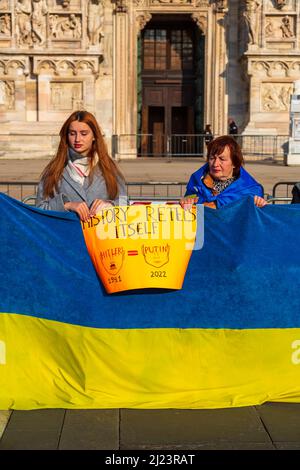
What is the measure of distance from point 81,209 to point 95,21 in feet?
70.4

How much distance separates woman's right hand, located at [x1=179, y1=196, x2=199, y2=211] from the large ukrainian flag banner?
0.57 feet

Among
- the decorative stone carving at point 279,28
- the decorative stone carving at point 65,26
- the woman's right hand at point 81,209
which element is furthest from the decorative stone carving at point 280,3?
the woman's right hand at point 81,209

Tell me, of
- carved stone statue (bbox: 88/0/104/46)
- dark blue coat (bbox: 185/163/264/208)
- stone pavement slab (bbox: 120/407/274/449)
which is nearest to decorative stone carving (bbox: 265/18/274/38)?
carved stone statue (bbox: 88/0/104/46)

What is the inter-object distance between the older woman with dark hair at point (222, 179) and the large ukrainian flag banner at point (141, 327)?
347 mm

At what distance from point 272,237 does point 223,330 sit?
2.23 feet

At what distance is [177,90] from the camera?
28.0 m

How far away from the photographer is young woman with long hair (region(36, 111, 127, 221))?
177 inches

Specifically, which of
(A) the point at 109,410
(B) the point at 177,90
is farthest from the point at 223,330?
(B) the point at 177,90

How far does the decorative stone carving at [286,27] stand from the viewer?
81.3ft

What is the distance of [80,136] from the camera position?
14.7ft

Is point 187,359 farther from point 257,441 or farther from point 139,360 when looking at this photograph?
point 257,441

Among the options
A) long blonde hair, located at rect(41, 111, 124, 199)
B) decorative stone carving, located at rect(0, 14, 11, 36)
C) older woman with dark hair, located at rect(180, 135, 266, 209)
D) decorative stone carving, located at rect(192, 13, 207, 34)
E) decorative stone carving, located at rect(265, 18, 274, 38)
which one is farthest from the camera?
decorative stone carving, located at rect(192, 13, 207, 34)

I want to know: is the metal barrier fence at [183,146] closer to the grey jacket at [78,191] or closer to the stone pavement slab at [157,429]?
the grey jacket at [78,191]

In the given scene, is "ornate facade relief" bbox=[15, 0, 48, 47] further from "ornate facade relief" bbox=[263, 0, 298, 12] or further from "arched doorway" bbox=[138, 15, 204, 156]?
"ornate facade relief" bbox=[263, 0, 298, 12]
